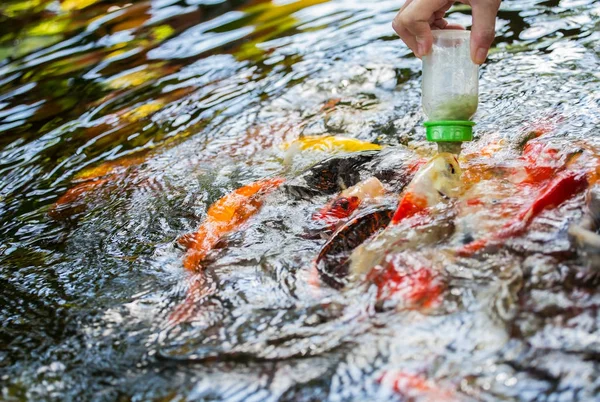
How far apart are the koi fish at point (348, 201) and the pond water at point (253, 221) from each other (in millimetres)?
118

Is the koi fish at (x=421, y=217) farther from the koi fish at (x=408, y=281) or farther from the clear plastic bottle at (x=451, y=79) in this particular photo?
the clear plastic bottle at (x=451, y=79)

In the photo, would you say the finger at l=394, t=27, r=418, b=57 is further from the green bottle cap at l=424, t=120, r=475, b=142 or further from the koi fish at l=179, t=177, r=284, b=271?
the koi fish at l=179, t=177, r=284, b=271

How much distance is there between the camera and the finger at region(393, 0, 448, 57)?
2617 mm

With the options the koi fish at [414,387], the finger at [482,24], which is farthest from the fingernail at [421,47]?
the koi fish at [414,387]

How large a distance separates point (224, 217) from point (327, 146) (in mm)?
935

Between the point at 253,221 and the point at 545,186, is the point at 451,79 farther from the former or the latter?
the point at 253,221

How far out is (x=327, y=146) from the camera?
3762mm

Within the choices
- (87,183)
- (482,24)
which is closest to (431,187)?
(482,24)

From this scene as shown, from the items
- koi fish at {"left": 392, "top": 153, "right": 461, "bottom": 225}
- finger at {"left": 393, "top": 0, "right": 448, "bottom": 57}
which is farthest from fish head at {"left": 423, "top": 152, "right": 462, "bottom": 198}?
finger at {"left": 393, "top": 0, "right": 448, "bottom": 57}

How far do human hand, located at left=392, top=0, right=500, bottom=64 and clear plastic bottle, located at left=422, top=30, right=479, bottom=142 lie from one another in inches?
3.1

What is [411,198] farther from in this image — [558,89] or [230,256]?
[558,89]

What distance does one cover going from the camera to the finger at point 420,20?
103 inches

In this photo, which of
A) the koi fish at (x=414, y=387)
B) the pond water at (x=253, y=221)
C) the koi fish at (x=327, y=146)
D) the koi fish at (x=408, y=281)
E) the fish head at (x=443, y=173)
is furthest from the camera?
the koi fish at (x=327, y=146)

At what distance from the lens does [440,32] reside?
→ 2754mm
